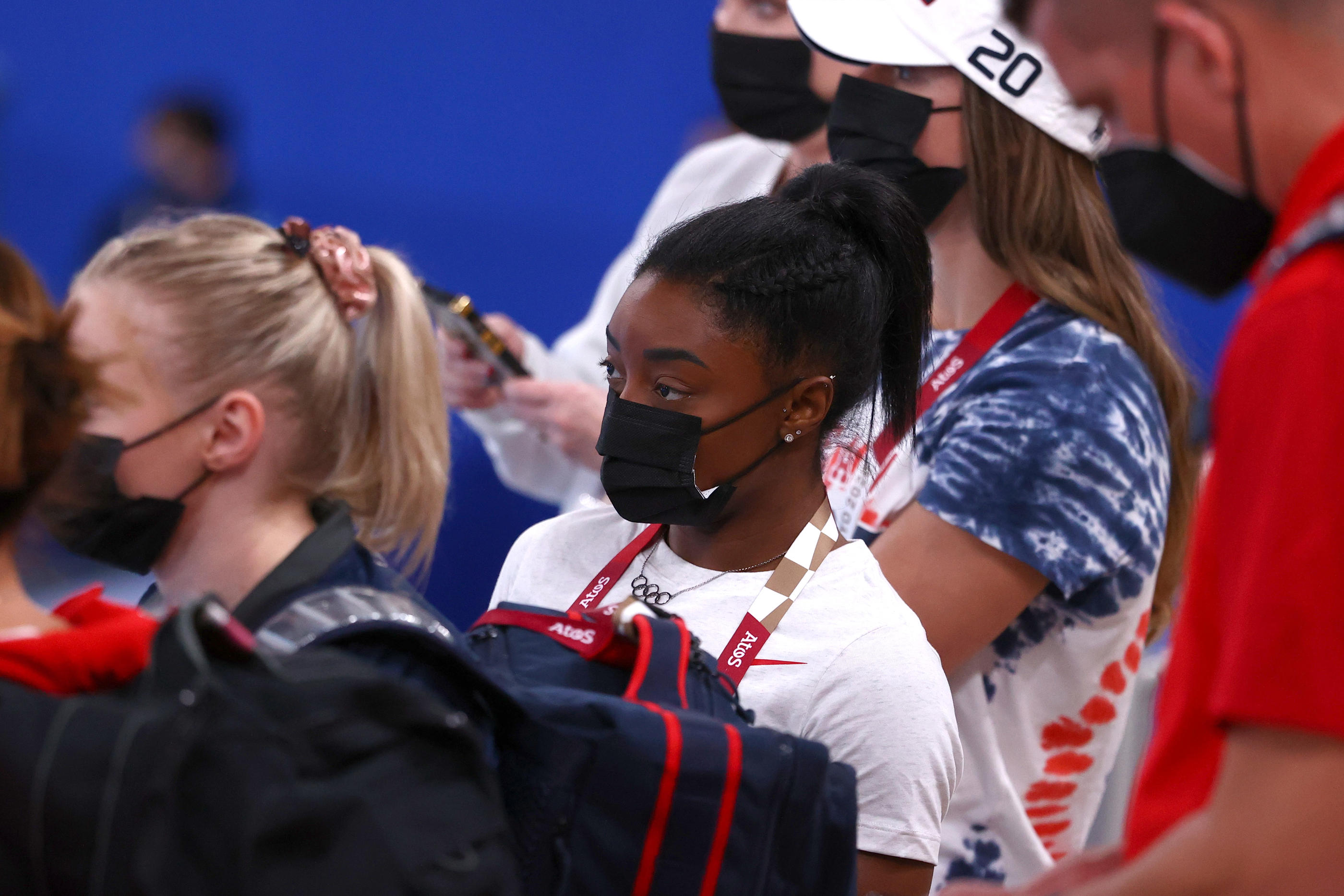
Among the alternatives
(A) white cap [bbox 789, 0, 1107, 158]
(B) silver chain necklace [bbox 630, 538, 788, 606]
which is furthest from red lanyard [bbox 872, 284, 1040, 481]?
(B) silver chain necklace [bbox 630, 538, 788, 606]

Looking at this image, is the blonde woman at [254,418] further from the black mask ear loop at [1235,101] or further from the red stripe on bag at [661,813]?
the black mask ear loop at [1235,101]

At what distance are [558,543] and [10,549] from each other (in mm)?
771

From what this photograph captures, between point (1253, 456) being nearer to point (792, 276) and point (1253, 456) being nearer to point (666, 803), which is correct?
point (666, 803)

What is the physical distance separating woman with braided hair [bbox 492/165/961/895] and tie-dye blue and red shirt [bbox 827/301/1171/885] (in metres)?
0.14

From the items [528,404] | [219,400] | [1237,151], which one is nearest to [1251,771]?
[1237,151]

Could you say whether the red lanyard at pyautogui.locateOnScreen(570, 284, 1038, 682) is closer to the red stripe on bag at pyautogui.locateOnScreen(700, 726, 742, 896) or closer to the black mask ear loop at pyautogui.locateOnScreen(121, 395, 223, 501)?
the black mask ear loop at pyautogui.locateOnScreen(121, 395, 223, 501)

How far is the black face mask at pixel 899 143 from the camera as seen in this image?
2139mm

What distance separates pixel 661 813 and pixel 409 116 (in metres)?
4.59

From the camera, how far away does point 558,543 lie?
1881mm

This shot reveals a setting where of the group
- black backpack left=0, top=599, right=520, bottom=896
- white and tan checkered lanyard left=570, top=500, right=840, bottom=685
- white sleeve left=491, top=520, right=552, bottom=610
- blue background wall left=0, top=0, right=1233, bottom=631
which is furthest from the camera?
blue background wall left=0, top=0, right=1233, bottom=631

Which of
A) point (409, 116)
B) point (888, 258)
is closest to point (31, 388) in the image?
point (888, 258)

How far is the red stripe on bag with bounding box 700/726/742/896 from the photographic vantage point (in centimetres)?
121

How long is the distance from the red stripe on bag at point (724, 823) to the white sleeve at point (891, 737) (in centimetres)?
33

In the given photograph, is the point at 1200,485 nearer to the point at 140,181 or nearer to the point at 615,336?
the point at 615,336
